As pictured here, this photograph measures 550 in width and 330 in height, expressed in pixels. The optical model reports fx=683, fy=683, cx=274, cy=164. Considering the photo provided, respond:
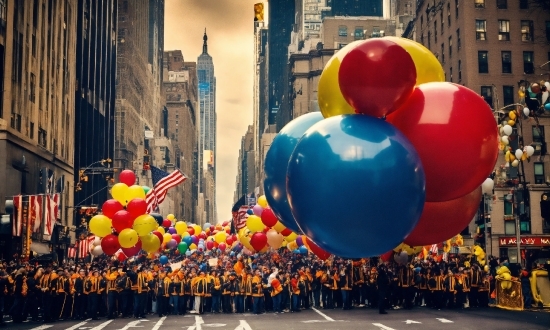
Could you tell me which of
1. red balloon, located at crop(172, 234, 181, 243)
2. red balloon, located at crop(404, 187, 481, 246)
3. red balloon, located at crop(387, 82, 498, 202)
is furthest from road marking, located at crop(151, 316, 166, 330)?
red balloon, located at crop(387, 82, 498, 202)

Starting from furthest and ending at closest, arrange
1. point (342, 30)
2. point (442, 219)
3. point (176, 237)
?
1. point (342, 30)
2. point (176, 237)
3. point (442, 219)

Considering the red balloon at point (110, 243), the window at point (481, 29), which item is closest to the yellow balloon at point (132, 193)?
the red balloon at point (110, 243)

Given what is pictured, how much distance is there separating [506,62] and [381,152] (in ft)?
193

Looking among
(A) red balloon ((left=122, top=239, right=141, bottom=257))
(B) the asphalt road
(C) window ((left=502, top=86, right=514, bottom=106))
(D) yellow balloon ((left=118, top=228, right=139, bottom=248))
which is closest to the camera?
(B) the asphalt road

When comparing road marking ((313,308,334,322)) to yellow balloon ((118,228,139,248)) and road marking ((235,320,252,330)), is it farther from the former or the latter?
yellow balloon ((118,228,139,248))

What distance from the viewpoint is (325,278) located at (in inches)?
1081

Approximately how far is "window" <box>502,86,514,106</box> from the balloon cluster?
56573mm

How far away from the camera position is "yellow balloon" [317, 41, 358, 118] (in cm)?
696

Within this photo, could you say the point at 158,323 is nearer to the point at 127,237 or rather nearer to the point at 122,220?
the point at 127,237

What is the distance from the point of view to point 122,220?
80.9ft

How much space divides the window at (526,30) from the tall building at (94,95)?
40.8 meters

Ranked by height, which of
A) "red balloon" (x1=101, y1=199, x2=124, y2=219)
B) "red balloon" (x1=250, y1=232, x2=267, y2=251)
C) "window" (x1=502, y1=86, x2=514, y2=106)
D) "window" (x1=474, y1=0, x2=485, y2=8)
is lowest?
"red balloon" (x1=250, y1=232, x2=267, y2=251)

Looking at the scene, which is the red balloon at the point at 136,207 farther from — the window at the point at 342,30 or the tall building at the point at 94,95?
the window at the point at 342,30

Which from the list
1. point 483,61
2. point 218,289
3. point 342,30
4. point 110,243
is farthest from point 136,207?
point 342,30
